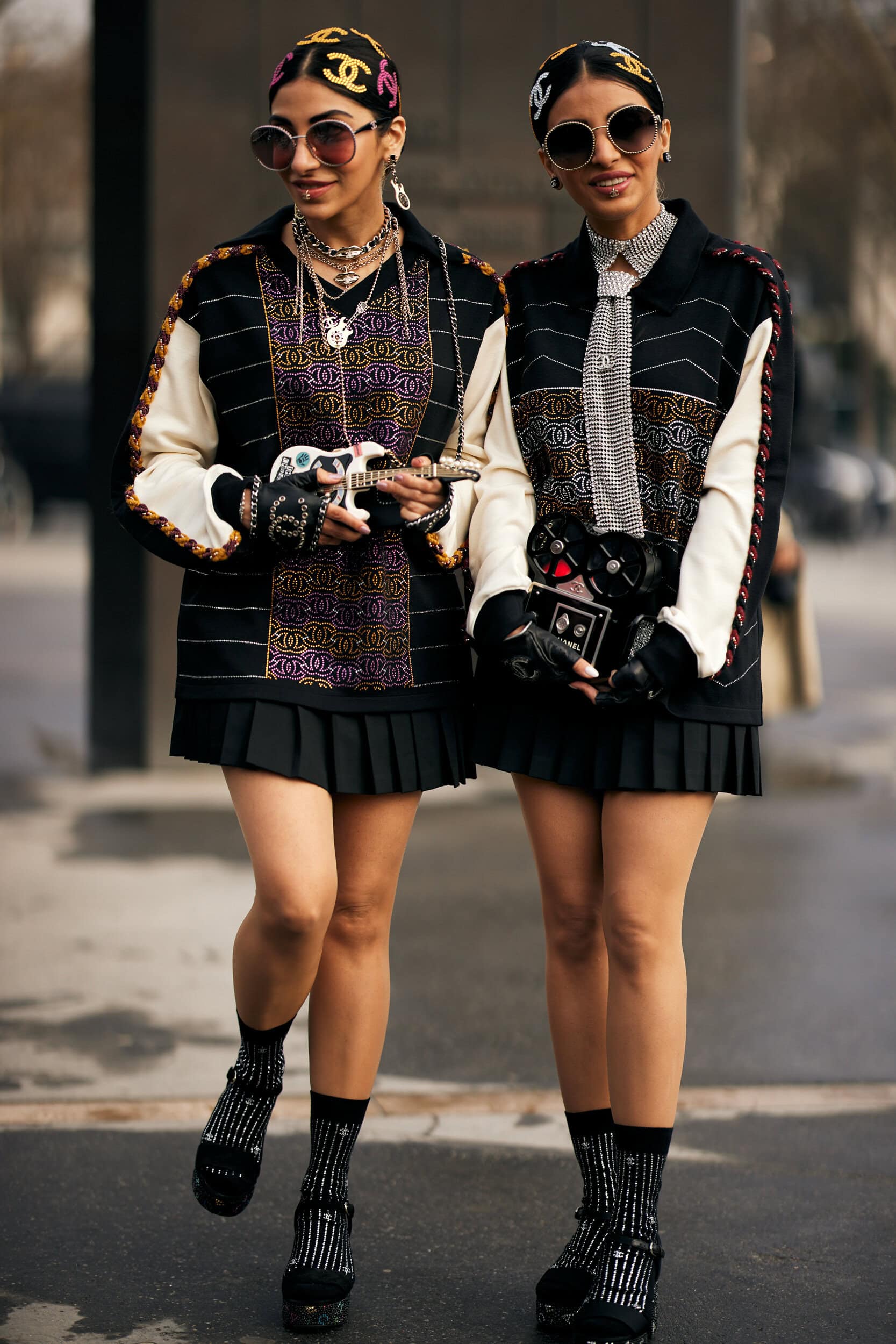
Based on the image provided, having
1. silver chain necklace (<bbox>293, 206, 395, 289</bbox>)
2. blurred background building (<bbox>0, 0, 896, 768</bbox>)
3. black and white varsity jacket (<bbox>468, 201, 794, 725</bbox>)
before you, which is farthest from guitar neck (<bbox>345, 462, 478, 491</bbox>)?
blurred background building (<bbox>0, 0, 896, 768</bbox>)

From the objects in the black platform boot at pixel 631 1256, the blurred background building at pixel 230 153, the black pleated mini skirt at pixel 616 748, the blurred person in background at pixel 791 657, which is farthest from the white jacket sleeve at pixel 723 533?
the blurred background building at pixel 230 153

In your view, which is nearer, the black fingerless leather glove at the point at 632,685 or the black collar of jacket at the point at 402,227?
the black fingerless leather glove at the point at 632,685

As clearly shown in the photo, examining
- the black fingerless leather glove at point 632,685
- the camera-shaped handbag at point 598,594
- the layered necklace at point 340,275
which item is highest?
the layered necklace at point 340,275

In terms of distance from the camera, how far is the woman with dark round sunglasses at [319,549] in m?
3.14

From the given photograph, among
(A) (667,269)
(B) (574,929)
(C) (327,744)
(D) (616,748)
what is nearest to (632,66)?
(A) (667,269)

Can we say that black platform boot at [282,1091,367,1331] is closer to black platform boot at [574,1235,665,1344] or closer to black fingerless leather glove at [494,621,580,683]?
black platform boot at [574,1235,665,1344]

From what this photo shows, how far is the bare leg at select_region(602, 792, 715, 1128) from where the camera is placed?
3074 mm

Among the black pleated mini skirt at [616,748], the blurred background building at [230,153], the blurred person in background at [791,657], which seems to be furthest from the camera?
the blurred background building at [230,153]

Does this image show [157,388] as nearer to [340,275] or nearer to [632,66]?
[340,275]

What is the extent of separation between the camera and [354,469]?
314 cm

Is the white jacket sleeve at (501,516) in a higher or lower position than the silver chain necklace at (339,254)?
lower

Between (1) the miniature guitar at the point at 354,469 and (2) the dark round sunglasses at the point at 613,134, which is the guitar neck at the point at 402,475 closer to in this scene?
(1) the miniature guitar at the point at 354,469

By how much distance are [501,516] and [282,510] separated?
39 cm

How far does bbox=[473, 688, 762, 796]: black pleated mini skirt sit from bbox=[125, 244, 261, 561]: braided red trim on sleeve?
0.66 metres
